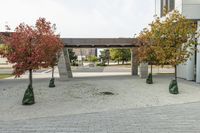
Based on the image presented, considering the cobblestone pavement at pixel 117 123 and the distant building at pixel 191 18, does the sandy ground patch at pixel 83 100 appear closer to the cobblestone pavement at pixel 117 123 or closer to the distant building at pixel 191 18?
the cobblestone pavement at pixel 117 123

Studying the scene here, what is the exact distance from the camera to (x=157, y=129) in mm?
9312

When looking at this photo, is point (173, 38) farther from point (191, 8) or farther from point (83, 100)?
point (191, 8)

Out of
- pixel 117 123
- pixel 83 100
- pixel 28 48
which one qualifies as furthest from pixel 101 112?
pixel 28 48

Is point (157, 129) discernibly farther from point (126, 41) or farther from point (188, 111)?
point (126, 41)

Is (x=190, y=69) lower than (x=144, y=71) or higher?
higher

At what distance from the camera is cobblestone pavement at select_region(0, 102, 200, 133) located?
30.3 feet

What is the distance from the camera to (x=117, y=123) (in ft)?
33.3

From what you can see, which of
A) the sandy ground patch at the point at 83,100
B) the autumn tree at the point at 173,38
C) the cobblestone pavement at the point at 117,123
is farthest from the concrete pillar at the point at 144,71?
the cobblestone pavement at the point at 117,123

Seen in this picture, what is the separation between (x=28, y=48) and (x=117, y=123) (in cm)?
657

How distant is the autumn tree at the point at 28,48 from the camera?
44.3 feet

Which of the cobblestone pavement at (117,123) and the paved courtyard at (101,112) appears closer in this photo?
the cobblestone pavement at (117,123)

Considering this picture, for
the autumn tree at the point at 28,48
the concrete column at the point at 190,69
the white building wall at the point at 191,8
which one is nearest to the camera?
the autumn tree at the point at 28,48

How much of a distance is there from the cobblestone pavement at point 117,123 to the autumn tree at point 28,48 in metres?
3.65

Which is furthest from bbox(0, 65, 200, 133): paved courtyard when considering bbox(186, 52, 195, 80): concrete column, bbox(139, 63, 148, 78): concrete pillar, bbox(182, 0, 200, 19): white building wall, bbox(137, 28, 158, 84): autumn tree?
bbox(139, 63, 148, 78): concrete pillar
